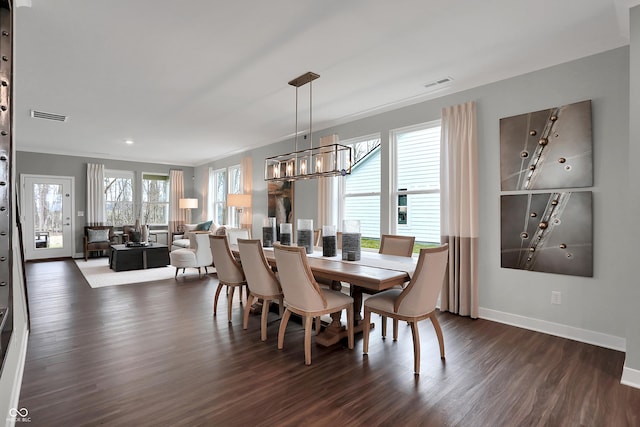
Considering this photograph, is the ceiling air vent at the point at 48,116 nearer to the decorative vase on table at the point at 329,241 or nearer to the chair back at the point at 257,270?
the chair back at the point at 257,270

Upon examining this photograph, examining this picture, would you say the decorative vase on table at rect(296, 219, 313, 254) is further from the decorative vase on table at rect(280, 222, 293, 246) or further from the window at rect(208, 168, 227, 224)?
the window at rect(208, 168, 227, 224)

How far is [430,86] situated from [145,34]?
3031 millimetres

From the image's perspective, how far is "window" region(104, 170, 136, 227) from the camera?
8.98m

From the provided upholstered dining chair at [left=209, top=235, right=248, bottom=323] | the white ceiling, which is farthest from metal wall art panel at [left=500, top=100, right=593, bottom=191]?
upholstered dining chair at [left=209, top=235, right=248, bottom=323]

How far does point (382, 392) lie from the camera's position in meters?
2.19

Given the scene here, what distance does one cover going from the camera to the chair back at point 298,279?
2.55 meters

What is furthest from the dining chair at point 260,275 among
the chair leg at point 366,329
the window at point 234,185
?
the window at point 234,185

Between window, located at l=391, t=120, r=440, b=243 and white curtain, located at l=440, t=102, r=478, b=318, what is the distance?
0.22 meters

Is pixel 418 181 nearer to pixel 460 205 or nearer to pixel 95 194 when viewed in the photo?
pixel 460 205

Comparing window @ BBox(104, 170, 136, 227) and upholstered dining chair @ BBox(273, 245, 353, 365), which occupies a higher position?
window @ BBox(104, 170, 136, 227)

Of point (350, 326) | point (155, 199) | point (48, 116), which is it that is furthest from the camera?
point (155, 199)

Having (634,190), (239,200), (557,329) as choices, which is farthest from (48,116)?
(557,329)

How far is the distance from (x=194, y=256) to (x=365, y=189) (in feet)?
11.2

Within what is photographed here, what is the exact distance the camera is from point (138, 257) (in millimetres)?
6613
